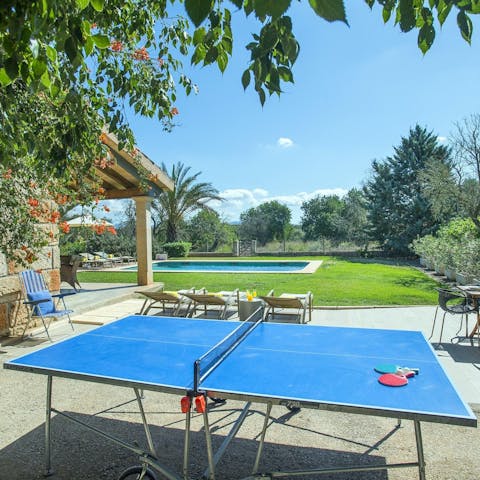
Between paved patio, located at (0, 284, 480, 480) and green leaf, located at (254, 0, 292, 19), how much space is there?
3229 millimetres

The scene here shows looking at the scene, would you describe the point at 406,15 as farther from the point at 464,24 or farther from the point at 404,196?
the point at 404,196

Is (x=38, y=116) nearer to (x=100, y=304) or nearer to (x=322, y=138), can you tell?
(x=100, y=304)

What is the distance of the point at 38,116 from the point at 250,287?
32.6ft

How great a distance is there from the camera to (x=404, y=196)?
28.1 metres

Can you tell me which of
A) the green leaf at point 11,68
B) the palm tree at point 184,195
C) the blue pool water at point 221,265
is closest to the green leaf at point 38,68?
the green leaf at point 11,68

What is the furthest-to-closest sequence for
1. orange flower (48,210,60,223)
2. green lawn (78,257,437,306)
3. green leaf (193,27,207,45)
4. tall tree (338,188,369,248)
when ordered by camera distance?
tall tree (338,188,369,248)
green lawn (78,257,437,306)
orange flower (48,210,60,223)
green leaf (193,27,207,45)

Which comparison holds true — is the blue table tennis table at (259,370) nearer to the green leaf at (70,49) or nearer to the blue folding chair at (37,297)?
the green leaf at (70,49)

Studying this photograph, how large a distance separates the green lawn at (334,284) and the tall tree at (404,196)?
1171 cm

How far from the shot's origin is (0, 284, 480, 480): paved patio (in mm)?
3344

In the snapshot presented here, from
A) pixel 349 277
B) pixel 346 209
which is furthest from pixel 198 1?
pixel 346 209

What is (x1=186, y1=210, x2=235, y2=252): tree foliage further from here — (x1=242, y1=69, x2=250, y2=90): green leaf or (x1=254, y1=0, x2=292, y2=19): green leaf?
(x1=254, y1=0, x2=292, y2=19): green leaf

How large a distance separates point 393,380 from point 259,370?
901 millimetres

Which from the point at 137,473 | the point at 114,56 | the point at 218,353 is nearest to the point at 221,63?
the point at 218,353

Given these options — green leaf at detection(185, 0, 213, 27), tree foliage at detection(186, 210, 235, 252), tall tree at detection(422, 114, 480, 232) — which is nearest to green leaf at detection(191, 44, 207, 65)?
green leaf at detection(185, 0, 213, 27)
